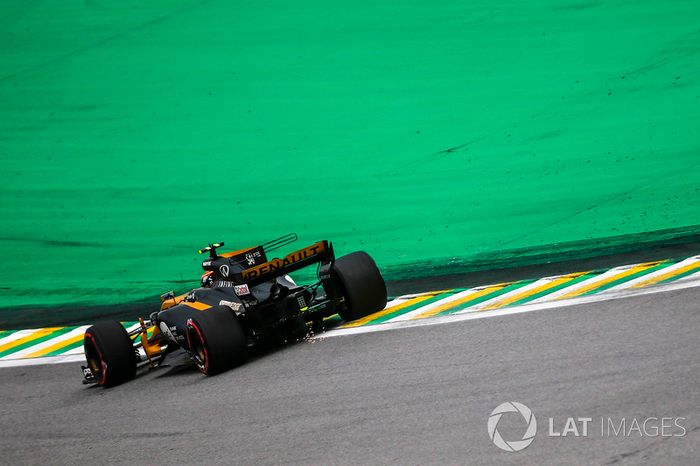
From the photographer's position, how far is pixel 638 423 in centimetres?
548

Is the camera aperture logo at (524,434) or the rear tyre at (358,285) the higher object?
the rear tyre at (358,285)

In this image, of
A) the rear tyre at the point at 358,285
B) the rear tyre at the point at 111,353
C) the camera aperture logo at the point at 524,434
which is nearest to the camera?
the camera aperture logo at the point at 524,434

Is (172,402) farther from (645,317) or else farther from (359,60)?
(359,60)

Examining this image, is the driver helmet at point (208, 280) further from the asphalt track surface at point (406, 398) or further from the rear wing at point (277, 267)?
the asphalt track surface at point (406, 398)

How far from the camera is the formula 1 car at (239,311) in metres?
8.60

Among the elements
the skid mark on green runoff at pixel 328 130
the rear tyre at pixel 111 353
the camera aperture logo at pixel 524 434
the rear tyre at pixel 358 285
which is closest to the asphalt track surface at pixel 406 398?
the camera aperture logo at pixel 524 434

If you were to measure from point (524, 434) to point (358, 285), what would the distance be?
4.11 m

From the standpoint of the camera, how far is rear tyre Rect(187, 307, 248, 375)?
333 inches

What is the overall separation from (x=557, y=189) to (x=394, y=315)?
4465mm

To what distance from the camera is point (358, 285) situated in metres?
9.60

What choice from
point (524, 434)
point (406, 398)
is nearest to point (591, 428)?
point (524, 434)

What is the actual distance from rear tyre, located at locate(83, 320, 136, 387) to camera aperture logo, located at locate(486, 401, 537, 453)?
13.9 feet

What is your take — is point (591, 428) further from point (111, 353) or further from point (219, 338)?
point (111, 353)

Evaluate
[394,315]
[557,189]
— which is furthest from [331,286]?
[557,189]
